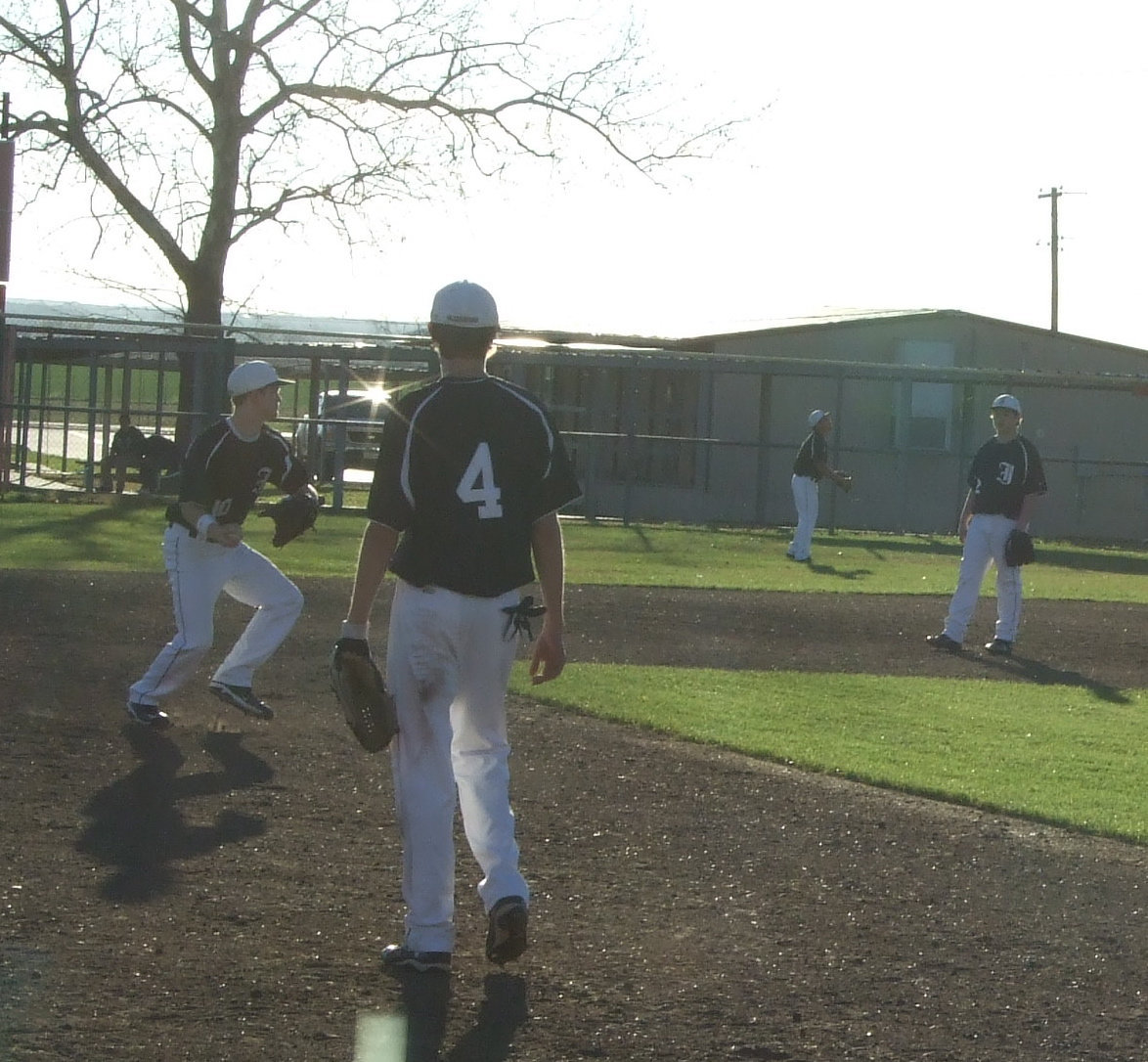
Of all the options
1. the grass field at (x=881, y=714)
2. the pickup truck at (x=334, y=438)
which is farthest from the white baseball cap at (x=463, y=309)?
the pickup truck at (x=334, y=438)

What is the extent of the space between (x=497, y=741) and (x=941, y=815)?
288 cm

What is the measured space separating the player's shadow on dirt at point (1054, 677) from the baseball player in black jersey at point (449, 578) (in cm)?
713

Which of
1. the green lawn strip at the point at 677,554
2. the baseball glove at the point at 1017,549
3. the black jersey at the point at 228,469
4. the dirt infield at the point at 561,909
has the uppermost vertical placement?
the black jersey at the point at 228,469

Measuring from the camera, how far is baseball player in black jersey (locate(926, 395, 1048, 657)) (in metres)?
13.2

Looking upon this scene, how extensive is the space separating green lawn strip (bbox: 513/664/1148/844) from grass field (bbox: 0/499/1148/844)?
1cm

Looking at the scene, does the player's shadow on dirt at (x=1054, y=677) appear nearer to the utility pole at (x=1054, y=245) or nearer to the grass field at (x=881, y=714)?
the grass field at (x=881, y=714)

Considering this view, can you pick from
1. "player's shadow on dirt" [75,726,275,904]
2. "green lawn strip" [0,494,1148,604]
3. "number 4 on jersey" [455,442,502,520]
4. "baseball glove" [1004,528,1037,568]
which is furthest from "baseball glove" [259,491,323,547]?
"green lawn strip" [0,494,1148,604]

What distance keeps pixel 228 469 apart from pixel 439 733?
3875 mm

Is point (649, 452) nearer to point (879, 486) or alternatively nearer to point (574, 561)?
point (879, 486)

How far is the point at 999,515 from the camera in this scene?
13.3 metres

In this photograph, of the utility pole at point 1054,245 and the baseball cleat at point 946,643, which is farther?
the utility pole at point 1054,245

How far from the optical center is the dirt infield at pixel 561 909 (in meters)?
4.52

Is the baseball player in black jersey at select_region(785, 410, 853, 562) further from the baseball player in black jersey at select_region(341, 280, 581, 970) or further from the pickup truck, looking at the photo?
the baseball player in black jersey at select_region(341, 280, 581, 970)

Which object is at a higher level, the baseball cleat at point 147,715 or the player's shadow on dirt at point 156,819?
the baseball cleat at point 147,715
